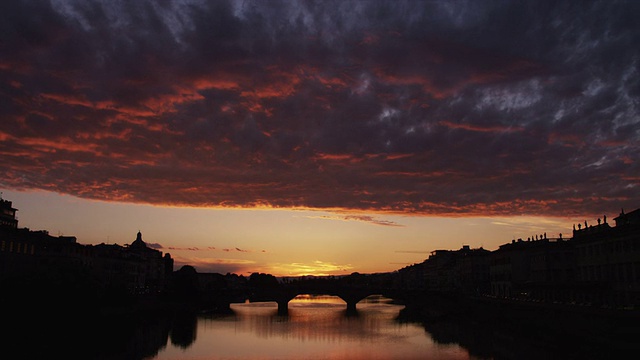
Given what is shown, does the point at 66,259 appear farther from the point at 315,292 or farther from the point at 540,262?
the point at 540,262

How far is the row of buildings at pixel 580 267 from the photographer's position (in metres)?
68.9

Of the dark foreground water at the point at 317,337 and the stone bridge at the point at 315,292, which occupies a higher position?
the stone bridge at the point at 315,292

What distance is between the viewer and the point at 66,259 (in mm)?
105500

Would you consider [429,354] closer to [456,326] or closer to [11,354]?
[456,326]

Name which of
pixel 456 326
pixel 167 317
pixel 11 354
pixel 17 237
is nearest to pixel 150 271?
pixel 167 317

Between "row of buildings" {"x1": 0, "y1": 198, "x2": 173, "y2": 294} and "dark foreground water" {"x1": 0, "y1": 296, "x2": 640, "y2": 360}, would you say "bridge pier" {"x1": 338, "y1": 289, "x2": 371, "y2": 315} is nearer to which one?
"dark foreground water" {"x1": 0, "y1": 296, "x2": 640, "y2": 360}

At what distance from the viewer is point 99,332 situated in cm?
8088

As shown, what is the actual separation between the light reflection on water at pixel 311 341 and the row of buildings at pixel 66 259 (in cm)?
2397

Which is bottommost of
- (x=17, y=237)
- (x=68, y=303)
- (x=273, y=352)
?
(x=273, y=352)

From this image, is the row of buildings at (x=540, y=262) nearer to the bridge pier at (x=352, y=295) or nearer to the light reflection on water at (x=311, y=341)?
the light reflection on water at (x=311, y=341)

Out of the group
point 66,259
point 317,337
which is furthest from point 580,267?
point 66,259

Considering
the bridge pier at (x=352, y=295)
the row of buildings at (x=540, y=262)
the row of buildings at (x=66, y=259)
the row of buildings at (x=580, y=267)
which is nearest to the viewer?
the row of buildings at (x=580, y=267)

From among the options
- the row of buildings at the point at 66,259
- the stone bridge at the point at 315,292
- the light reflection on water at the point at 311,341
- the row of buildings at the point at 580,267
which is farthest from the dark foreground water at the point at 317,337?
the stone bridge at the point at 315,292

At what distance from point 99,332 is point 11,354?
24.0m
